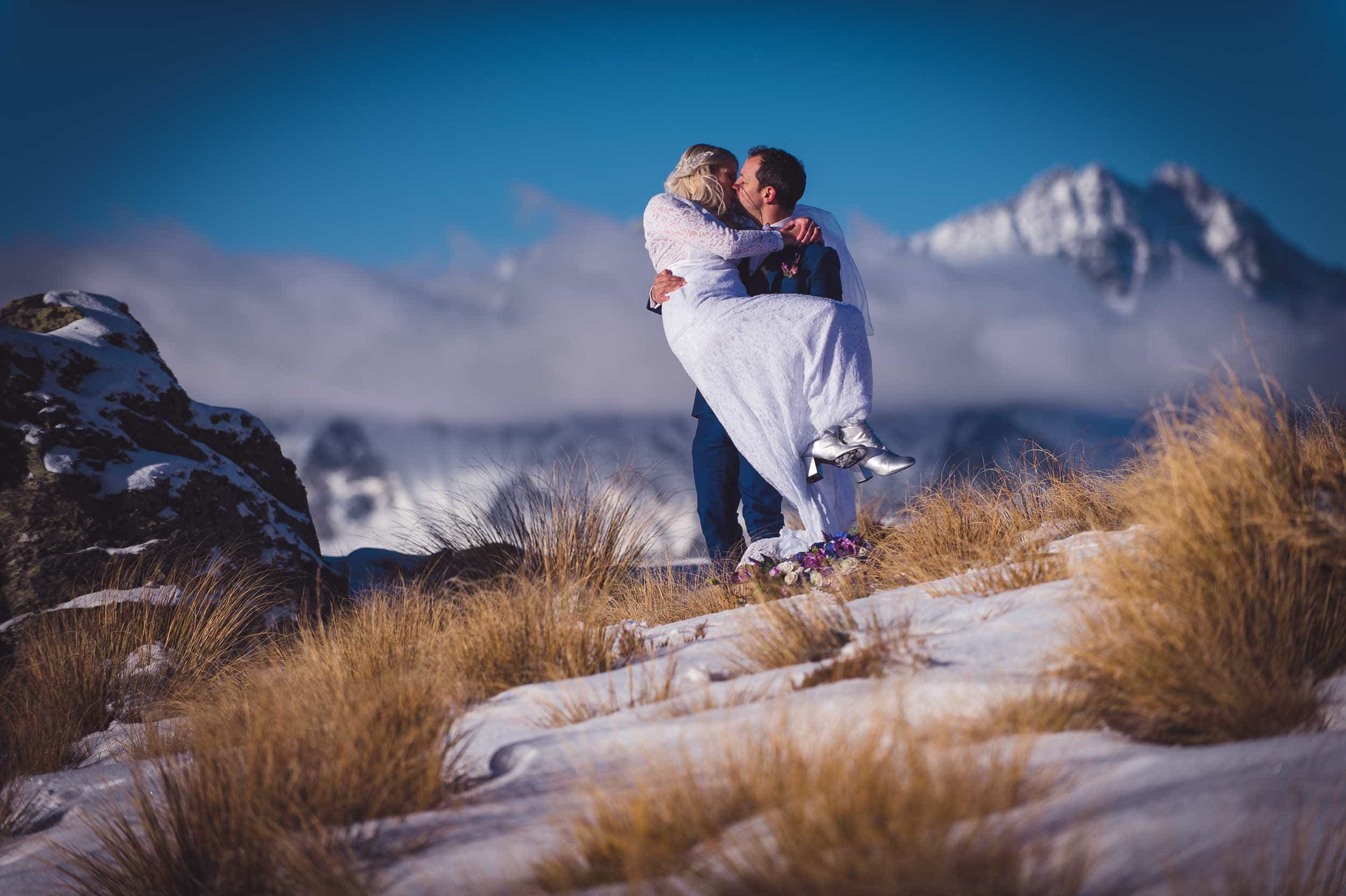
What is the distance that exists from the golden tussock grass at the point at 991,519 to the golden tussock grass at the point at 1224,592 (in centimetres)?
80

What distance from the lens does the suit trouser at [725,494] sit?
4.52 metres

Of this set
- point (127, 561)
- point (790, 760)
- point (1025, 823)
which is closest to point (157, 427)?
point (127, 561)

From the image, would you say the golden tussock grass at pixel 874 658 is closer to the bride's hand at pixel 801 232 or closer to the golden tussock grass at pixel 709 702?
the golden tussock grass at pixel 709 702

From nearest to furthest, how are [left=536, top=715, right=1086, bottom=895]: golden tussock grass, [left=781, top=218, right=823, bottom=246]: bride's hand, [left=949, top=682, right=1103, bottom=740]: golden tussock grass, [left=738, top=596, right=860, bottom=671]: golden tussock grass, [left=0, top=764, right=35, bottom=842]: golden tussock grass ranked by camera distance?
[left=536, top=715, right=1086, bottom=895]: golden tussock grass, [left=949, top=682, right=1103, bottom=740]: golden tussock grass, [left=738, top=596, right=860, bottom=671]: golden tussock grass, [left=0, top=764, right=35, bottom=842]: golden tussock grass, [left=781, top=218, right=823, bottom=246]: bride's hand

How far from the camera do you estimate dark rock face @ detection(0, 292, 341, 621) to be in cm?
443

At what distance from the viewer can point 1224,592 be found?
1.89 meters

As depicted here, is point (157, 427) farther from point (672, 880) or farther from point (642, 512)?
point (672, 880)

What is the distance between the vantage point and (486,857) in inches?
57.6

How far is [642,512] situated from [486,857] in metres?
3.28

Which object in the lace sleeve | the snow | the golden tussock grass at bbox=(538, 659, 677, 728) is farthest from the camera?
the snow

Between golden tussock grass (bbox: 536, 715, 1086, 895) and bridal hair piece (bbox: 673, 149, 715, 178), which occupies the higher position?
bridal hair piece (bbox: 673, 149, 715, 178)

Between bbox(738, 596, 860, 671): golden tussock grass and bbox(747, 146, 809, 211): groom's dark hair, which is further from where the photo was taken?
bbox(747, 146, 809, 211): groom's dark hair

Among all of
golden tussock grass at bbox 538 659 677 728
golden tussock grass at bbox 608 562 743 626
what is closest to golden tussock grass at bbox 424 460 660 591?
golden tussock grass at bbox 608 562 743 626

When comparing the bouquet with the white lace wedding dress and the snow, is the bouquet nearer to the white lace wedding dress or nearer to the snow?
the white lace wedding dress
